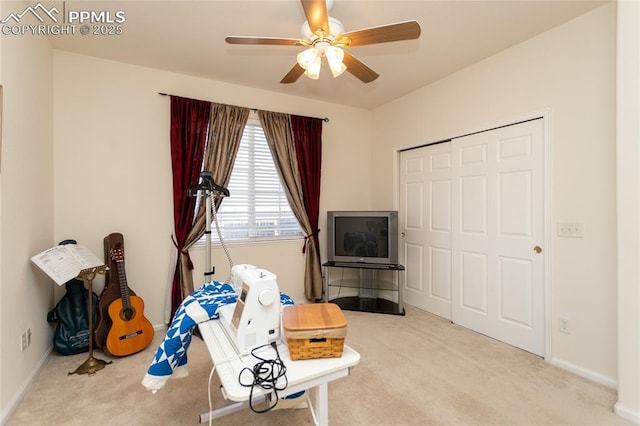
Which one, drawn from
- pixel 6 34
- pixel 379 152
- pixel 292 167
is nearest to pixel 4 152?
pixel 6 34

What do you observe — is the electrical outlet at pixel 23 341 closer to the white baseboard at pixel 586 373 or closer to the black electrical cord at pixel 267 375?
the black electrical cord at pixel 267 375

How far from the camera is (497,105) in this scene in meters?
2.83

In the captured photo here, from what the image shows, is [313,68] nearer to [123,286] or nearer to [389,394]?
[389,394]

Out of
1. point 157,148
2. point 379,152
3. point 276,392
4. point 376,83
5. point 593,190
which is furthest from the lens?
point 379,152

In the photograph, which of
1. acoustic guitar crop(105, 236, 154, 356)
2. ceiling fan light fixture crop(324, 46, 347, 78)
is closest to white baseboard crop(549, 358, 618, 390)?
ceiling fan light fixture crop(324, 46, 347, 78)

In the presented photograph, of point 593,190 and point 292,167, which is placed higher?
point 292,167

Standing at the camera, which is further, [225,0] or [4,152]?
[225,0]

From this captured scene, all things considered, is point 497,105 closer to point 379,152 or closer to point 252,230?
point 379,152

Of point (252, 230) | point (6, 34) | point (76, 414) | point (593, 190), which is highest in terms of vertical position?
point (6, 34)

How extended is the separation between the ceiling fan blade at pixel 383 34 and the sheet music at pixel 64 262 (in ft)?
8.17

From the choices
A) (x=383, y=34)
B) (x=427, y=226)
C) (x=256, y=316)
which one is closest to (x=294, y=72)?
(x=383, y=34)

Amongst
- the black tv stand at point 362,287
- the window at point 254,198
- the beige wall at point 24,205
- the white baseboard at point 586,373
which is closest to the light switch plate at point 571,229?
the white baseboard at point 586,373

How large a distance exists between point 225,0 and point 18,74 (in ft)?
4.78

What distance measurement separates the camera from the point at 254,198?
3676 millimetres
